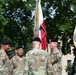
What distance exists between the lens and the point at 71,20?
1123 inches

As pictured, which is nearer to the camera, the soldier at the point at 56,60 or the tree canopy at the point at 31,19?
the soldier at the point at 56,60

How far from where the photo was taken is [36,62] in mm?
8828

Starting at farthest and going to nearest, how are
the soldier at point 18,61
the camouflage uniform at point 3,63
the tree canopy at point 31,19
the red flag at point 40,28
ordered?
the tree canopy at point 31,19 → the red flag at point 40,28 → the soldier at point 18,61 → the camouflage uniform at point 3,63

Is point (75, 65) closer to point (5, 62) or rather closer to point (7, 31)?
point (5, 62)

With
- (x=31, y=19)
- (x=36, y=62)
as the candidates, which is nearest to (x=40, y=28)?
(x=36, y=62)

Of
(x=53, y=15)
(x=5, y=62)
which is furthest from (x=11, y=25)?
(x=5, y=62)

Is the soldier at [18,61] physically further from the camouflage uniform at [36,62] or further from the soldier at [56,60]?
the camouflage uniform at [36,62]

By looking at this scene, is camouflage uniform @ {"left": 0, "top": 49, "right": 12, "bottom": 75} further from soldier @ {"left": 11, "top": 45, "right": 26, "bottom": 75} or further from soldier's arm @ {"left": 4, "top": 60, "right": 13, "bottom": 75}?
soldier @ {"left": 11, "top": 45, "right": 26, "bottom": 75}

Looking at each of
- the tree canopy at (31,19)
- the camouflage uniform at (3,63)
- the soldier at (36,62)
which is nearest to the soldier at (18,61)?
the camouflage uniform at (3,63)

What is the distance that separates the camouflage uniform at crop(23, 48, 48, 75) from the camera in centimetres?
873

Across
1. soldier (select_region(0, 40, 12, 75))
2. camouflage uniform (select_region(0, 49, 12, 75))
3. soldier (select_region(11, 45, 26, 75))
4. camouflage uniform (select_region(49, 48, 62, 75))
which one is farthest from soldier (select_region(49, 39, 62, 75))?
camouflage uniform (select_region(0, 49, 12, 75))

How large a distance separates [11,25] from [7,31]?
0.54 metres

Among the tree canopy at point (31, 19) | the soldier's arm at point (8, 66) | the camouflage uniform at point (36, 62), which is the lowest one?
the tree canopy at point (31, 19)

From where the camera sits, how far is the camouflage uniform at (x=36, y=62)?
8.73 m
